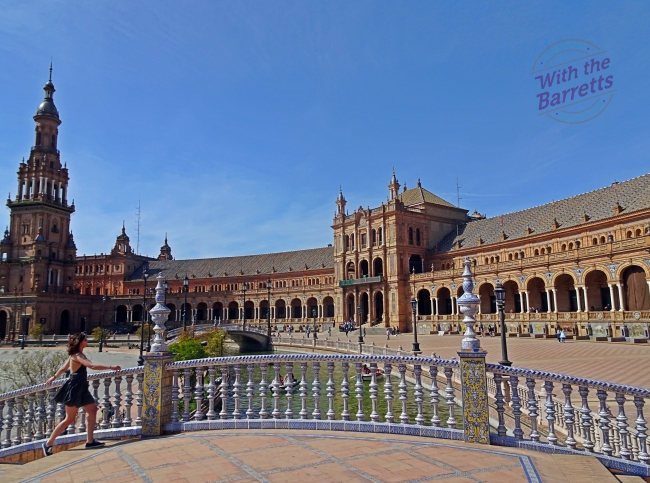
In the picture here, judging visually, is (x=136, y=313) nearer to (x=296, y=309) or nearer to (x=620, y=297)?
(x=296, y=309)

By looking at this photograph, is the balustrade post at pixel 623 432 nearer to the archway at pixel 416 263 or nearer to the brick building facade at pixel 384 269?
the brick building facade at pixel 384 269

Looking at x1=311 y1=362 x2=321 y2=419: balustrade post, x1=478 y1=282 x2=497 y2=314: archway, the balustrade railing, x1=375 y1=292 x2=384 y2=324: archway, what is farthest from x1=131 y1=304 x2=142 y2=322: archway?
x1=311 y1=362 x2=321 y2=419: balustrade post

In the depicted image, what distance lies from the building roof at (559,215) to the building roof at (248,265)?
811 inches

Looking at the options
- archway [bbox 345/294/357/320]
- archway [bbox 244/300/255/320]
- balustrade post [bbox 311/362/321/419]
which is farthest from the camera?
archway [bbox 244/300/255/320]

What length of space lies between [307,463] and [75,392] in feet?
11.1

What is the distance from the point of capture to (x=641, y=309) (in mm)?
30609

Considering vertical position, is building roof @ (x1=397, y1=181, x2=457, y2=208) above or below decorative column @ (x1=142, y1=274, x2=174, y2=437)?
above

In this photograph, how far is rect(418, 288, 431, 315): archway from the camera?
54406mm

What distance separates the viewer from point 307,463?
17.7ft

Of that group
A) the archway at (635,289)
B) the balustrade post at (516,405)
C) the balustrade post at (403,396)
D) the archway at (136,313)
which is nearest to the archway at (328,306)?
the archway at (136,313)

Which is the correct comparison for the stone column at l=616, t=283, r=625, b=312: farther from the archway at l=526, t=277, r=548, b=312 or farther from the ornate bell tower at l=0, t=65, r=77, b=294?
the ornate bell tower at l=0, t=65, r=77, b=294

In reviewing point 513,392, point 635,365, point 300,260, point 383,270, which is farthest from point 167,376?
point 300,260

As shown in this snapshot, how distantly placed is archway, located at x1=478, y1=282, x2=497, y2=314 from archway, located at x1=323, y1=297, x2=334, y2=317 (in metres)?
24.3

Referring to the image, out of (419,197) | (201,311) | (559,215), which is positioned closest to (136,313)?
(201,311)
